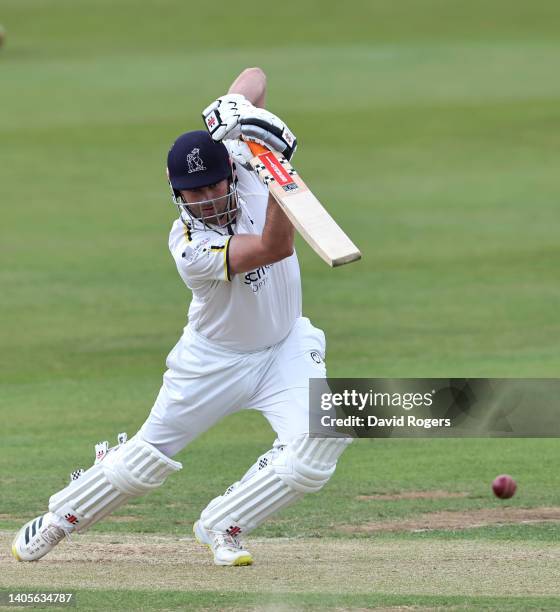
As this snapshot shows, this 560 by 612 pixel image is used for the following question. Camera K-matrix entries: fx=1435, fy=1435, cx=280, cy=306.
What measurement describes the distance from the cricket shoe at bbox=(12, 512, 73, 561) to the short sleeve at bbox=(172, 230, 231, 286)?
1290mm

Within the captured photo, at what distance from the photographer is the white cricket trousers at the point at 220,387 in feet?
21.3

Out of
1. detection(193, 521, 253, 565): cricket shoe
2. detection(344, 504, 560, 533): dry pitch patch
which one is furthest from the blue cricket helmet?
detection(344, 504, 560, 533): dry pitch patch

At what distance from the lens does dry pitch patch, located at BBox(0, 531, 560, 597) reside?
236 inches

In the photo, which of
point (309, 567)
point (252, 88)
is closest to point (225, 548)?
point (309, 567)

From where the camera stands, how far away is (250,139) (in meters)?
6.14

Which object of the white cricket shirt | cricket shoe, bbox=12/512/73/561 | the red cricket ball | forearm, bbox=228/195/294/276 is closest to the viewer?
forearm, bbox=228/195/294/276

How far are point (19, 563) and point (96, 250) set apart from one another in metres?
10.2

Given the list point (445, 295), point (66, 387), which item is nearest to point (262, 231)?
point (66, 387)

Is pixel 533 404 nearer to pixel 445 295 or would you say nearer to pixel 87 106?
pixel 445 295

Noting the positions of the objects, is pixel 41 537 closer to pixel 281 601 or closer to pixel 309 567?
pixel 309 567

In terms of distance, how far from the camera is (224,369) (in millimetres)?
6523

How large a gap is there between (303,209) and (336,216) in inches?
481

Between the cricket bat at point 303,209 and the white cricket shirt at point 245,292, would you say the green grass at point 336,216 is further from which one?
the cricket bat at point 303,209

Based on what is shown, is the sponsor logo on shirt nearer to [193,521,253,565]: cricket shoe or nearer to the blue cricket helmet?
the blue cricket helmet
